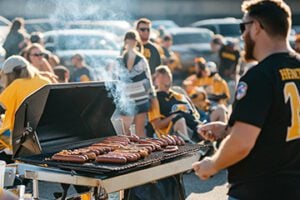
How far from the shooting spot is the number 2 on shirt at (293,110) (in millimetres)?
3639

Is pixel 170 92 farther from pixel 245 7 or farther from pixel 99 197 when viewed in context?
pixel 245 7

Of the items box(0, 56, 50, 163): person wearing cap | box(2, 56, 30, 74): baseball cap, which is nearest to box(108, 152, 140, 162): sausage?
box(0, 56, 50, 163): person wearing cap

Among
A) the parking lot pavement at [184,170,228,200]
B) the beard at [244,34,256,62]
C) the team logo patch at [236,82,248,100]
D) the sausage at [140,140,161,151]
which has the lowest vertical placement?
the parking lot pavement at [184,170,228,200]

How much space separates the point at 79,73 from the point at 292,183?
7864mm

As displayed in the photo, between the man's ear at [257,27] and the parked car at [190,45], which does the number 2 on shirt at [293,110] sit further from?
the parked car at [190,45]

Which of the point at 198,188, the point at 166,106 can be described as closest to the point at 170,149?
the point at 198,188

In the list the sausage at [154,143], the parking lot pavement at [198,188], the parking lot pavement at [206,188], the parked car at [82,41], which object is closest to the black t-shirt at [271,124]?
the sausage at [154,143]

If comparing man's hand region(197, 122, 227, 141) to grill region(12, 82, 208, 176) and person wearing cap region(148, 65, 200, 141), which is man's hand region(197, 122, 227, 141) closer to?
grill region(12, 82, 208, 176)

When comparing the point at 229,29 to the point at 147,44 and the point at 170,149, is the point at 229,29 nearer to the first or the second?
the point at 147,44

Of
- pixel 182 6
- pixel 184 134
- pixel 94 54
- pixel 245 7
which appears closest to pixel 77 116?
pixel 245 7

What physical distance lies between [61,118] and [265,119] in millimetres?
2541

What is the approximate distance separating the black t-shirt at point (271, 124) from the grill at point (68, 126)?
1.11 metres

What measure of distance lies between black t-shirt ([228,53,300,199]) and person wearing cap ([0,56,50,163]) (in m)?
2.48

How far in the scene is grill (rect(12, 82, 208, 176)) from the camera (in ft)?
15.9
